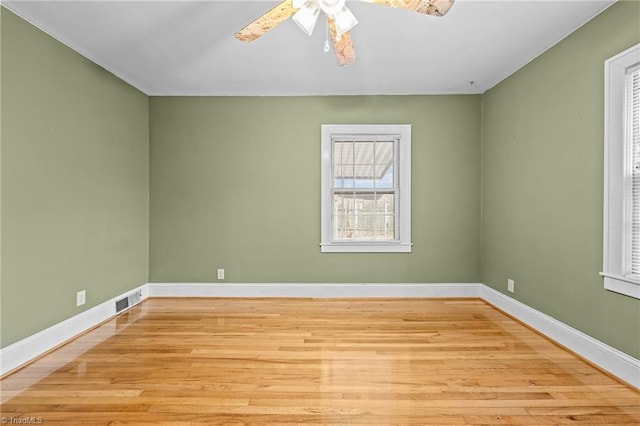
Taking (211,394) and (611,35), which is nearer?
(211,394)

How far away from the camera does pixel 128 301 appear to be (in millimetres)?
3795

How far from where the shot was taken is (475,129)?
4223mm

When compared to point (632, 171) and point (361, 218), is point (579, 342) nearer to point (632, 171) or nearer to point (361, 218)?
point (632, 171)

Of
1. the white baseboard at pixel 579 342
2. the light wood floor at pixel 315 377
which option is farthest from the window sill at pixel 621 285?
the light wood floor at pixel 315 377

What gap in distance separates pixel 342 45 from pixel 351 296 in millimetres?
2928

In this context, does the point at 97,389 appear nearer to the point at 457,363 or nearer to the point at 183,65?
the point at 457,363

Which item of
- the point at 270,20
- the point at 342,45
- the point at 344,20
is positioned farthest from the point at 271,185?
the point at 344,20

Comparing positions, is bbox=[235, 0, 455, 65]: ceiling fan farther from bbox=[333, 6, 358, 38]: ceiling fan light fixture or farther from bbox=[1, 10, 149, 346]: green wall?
bbox=[1, 10, 149, 346]: green wall

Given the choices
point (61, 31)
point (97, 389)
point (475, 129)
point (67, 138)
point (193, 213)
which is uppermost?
point (61, 31)

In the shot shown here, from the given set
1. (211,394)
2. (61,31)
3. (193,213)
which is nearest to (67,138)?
(61,31)

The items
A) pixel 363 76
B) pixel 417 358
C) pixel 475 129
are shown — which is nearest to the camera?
Answer: pixel 417 358

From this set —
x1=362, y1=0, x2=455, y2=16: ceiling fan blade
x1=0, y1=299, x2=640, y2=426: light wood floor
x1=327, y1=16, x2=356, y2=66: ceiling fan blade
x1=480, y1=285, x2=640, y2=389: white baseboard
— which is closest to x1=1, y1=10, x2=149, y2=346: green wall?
x1=0, y1=299, x2=640, y2=426: light wood floor

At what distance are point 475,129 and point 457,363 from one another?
2.91 meters

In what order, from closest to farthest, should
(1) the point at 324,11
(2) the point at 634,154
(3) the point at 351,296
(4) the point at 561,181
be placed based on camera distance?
(1) the point at 324,11 < (2) the point at 634,154 < (4) the point at 561,181 < (3) the point at 351,296
